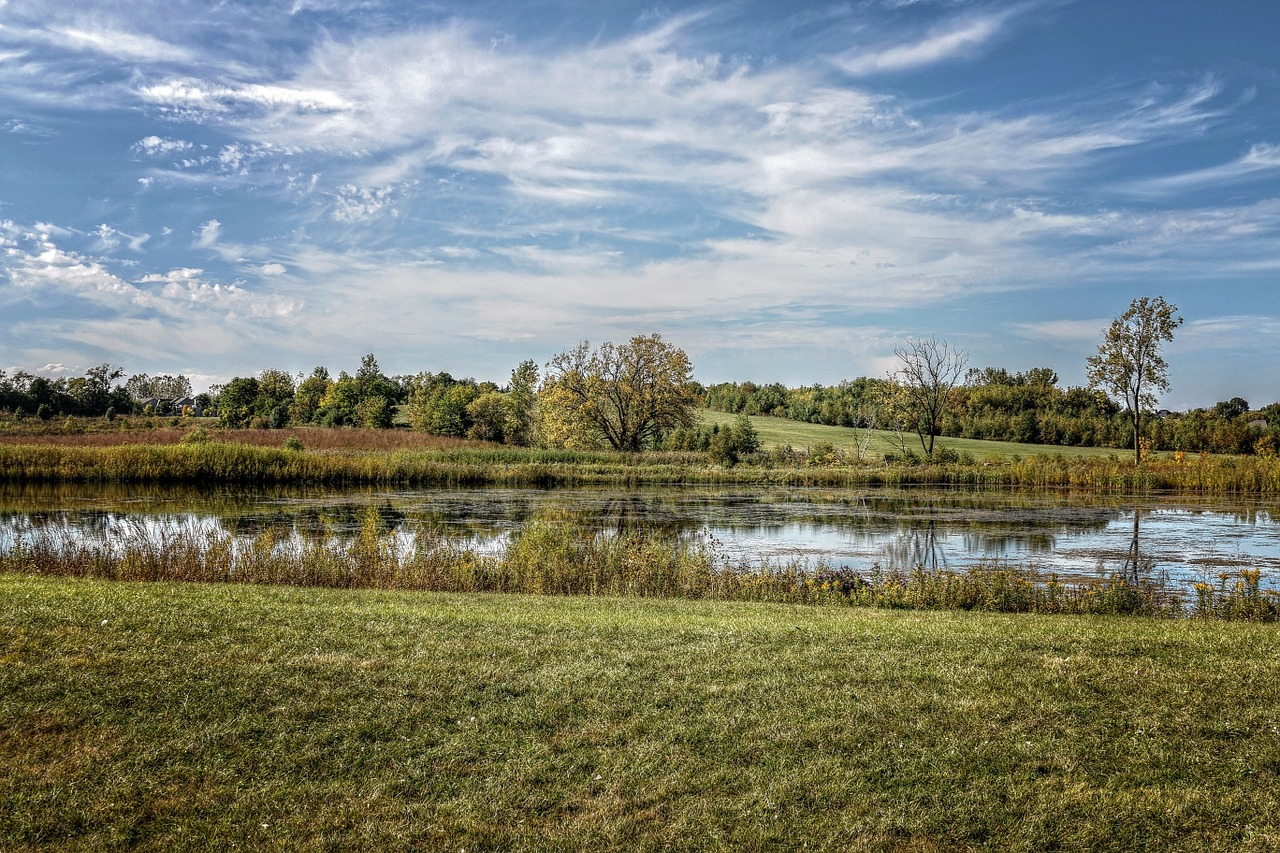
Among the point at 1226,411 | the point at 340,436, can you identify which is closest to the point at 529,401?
the point at 340,436

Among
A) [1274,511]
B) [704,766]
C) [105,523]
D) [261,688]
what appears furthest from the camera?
[1274,511]

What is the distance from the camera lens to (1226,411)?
7200 cm

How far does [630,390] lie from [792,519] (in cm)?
2889

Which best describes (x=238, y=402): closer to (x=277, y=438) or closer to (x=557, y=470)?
(x=277, y=438)

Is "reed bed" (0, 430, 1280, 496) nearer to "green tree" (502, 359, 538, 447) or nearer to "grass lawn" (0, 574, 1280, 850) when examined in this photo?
"green tree" (502, 359, 538, 447)

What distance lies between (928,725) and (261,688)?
18.4 ft

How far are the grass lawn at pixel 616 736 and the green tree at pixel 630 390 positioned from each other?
46.1 m

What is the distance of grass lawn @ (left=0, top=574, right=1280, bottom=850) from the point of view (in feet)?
16.8

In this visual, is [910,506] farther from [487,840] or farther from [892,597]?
[487,840]

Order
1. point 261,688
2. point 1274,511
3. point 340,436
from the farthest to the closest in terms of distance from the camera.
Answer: point 340,436 → point 1274,511 → point 261,688

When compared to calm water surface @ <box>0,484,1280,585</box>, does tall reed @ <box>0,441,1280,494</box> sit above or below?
above

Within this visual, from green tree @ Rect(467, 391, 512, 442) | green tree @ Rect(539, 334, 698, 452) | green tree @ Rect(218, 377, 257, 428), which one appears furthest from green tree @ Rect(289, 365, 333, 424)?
green tree @ Rect(539, 334, 698, 452)

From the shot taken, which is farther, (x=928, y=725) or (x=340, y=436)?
(x=340, y=436)

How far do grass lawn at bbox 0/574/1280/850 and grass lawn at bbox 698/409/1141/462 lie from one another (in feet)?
186
